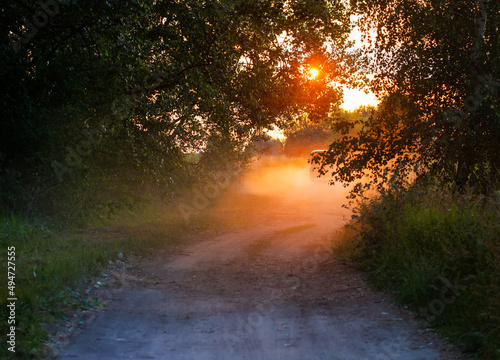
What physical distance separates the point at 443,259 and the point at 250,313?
10.8 ft

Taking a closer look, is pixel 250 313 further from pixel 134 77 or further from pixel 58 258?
pixel 134 77

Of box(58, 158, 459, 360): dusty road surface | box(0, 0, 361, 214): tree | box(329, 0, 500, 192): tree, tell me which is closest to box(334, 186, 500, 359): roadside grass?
box(58, 158, 459, 360): dusty road surface

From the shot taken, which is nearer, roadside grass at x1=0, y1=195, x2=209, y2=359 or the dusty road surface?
the dusty road surface

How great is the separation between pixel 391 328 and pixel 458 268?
1.44m

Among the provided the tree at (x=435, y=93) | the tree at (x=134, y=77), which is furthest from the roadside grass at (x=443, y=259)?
the tree at (x=134, y=77)

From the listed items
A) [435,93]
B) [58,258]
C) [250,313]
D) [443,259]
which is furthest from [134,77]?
[443,259]

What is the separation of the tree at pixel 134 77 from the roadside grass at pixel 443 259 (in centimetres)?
518

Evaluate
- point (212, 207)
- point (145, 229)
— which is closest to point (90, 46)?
point (145, 229)

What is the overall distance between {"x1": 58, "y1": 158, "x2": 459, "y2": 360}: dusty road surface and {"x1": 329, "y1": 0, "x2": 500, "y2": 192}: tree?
319 cm

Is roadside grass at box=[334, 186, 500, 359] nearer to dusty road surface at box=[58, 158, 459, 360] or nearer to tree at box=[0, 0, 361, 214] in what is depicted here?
dusty road surface at box=[58, 158, 459, 360]

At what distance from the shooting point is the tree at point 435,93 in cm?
952

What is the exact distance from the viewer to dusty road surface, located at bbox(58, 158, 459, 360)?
5586 millimetres

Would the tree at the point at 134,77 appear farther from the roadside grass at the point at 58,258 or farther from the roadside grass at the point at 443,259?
the roadside grass at the point at 443,259

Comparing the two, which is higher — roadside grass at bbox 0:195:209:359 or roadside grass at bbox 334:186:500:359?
roadside grass at bbox 334:186:500:359
